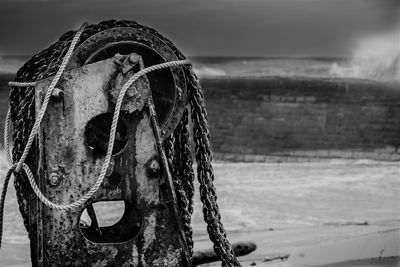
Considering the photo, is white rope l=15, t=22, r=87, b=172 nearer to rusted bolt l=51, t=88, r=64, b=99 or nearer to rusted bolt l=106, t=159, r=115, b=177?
rusted bolt l=51, t=88, r=64, b=99

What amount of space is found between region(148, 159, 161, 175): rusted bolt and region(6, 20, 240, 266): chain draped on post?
0.64ft

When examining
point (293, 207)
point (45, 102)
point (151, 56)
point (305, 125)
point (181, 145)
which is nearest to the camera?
point (45, 102)

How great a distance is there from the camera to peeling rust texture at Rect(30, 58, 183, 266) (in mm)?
3045

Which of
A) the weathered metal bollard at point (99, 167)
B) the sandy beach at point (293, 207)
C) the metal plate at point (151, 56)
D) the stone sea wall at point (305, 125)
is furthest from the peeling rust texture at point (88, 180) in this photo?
the stone sea wall at point (305, 125)

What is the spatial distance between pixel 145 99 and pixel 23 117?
525 mm

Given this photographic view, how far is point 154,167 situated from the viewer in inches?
124

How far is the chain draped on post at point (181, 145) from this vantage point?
328cm

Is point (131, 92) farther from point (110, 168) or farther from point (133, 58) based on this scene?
point (110, 168)

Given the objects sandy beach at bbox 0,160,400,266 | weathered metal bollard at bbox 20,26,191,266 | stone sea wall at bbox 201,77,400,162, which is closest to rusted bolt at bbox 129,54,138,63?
weathered metal bollard at bbox 20,26,191,266

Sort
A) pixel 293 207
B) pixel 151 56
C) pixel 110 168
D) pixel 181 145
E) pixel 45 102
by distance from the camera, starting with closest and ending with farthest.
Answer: pixel 45 102 → pixel 110 168 → pixel 151 56 → pixel 181 145 → pixel 293 207

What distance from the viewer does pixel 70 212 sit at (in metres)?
3.09

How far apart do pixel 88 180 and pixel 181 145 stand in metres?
0.53

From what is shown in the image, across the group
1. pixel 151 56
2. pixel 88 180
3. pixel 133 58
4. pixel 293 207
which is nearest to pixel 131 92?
pixel 133 58

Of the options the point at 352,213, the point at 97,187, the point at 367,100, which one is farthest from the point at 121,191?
the point at 367,100
